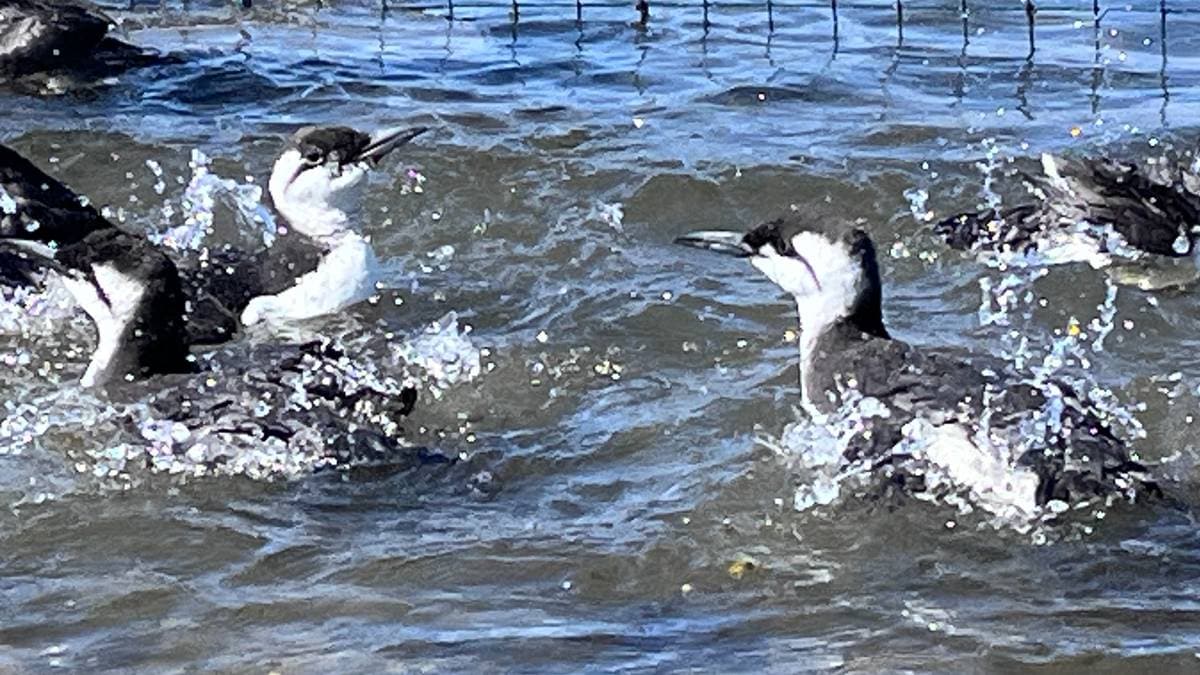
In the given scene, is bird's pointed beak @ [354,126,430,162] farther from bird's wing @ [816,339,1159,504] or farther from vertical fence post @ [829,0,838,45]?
vertical fence post @ [829,0,838,45]

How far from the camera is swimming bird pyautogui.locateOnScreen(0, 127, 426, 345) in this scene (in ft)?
32.8

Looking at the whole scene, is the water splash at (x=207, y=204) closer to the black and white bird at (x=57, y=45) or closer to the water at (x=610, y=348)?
the water at (x=610, y=348)

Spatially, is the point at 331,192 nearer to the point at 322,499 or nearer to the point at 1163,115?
the point at 322,499

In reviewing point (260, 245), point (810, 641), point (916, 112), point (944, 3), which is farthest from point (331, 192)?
point (944, 3)

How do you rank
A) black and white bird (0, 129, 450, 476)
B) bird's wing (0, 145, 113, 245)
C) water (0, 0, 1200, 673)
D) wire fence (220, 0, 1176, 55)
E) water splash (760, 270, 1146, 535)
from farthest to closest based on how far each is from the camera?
wire fence (220, 0, 1176, 55)
bird's wing (0, 145, 113, 245)
black and white bird (0, 129, 450, 476)
water splash (760, 270, 1146, 535)
water (0, 0, 1200, 673)

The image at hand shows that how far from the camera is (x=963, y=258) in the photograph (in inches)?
412

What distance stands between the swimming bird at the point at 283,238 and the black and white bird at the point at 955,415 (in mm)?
2640

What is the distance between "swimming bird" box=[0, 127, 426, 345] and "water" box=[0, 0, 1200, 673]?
232 millimetres

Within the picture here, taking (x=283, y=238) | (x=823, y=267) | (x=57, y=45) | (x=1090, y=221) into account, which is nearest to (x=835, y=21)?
(x=1090, y=221)

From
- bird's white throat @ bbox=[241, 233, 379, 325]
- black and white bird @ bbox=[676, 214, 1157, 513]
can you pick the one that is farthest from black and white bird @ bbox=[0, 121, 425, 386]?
black and white bird @ bbox=[676, 214, 1157, 513]

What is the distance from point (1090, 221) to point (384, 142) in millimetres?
3232

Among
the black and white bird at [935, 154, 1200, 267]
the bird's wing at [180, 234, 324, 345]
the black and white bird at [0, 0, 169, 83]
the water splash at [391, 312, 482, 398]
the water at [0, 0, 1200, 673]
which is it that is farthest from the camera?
the black and white bird at [0, 0, 169, 83]

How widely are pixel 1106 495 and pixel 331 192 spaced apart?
4.41m

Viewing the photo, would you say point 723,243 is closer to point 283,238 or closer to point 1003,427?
point 1003,427
